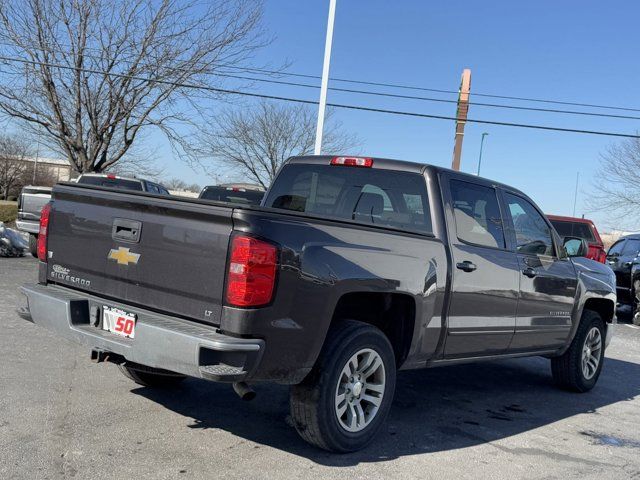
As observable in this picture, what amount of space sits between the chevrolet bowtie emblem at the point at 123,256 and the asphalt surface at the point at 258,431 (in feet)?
3.65

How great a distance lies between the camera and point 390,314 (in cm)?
455

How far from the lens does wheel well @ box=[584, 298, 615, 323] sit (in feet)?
22.3

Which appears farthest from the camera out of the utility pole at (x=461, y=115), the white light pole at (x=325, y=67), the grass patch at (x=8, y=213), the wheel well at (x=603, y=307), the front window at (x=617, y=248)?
the grass patch at (x=8, y=213)

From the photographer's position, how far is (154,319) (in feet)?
12.0

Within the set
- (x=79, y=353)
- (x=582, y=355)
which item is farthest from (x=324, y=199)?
(x=582, y=355)

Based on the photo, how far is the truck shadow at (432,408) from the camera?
442cm

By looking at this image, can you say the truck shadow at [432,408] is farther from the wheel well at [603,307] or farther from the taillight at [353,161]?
the taillight at [353,161]

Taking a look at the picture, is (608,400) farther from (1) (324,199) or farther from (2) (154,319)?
(2) (154,319)

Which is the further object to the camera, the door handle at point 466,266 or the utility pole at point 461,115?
the utility pole at point 461,115

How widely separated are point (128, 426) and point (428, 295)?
219cm

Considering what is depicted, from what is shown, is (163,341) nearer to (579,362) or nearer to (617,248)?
(579,362)

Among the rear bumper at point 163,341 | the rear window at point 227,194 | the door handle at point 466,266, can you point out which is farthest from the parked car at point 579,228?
the rear bumper at point 163,341

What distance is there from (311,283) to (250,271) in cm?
41

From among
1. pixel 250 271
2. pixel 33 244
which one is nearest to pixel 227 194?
pixel 33 244
